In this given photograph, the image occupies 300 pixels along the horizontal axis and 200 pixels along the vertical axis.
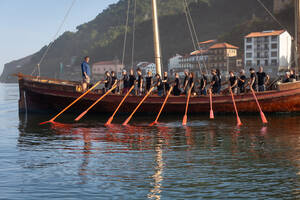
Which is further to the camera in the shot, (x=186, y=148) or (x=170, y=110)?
(x=170, y=110)

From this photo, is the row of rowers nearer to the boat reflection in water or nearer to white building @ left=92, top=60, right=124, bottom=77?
the boat reflection in water

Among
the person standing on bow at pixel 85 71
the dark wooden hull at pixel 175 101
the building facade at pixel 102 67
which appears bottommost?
the dark wooden hull at pixel 175 101

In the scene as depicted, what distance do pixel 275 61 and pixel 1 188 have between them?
105 meters

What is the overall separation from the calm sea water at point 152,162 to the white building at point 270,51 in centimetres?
9158

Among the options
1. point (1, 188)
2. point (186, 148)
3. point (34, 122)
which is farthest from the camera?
point (34, 122)

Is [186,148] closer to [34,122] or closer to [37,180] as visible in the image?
[37,180]

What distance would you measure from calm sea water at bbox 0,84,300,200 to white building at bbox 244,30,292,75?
91.6 m

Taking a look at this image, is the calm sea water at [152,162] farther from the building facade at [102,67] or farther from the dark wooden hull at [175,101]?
the building facade at [102,67]

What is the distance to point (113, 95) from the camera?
73.8 ft

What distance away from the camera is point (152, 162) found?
11.0 meters

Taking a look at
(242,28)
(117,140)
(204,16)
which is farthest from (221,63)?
(117,140)

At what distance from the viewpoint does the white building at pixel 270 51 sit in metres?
105

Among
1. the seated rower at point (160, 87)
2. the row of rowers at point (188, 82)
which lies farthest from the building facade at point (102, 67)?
the seated rower at point (160, 87)

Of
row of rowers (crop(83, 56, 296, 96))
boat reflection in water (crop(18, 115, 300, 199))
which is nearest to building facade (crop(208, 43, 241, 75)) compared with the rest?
row of rowers (crop(83, 56, 296, 96))
